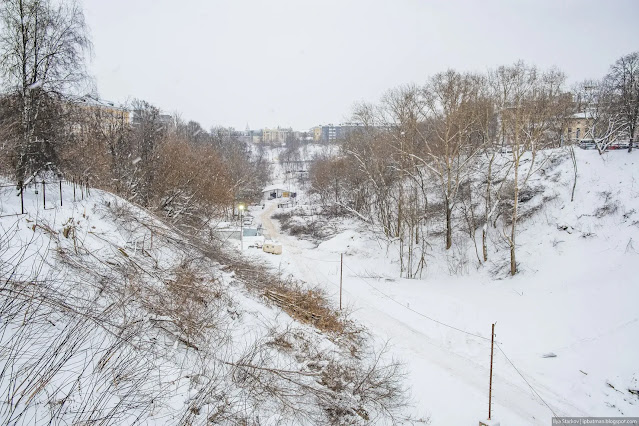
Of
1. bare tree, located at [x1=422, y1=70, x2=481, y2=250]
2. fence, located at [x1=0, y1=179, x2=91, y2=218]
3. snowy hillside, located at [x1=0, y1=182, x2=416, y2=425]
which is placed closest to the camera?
snowy hillside, located at [x1=0, y1=182, x2=416, y2=425]

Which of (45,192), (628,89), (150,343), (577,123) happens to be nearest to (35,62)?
(45,192)

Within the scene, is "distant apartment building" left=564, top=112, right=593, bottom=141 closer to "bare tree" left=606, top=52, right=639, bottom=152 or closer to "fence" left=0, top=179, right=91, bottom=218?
"bare tree" left=606, top=52, right=639, bottom=152

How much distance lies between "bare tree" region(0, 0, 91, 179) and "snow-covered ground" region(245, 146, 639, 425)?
42.9 feet

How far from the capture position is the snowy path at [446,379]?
837cm

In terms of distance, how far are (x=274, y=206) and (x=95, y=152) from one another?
38.2 m

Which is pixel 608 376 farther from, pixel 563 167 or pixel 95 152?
pixel 95 152

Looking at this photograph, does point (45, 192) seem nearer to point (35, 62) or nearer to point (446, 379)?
point (35, 62)

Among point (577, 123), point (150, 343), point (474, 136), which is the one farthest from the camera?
point (577, 123)

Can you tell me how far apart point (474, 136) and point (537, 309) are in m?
18.7

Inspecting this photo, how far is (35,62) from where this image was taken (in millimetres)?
12367

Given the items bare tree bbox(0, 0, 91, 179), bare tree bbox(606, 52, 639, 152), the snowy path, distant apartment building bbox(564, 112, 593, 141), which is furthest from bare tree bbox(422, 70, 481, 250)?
bare tree bbox(0, 0, 91, 179)

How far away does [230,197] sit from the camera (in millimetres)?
25016

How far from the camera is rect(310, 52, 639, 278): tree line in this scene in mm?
18528

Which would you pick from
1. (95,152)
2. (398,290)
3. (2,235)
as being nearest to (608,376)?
(398,290)
